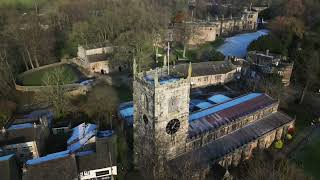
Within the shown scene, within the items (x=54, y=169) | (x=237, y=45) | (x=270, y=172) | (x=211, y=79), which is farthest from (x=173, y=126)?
(x=237, y=45)

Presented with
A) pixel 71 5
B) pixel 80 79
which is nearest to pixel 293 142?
pixel 80 79

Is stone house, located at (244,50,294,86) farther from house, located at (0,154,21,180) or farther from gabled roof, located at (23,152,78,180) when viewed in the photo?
house, located at (0,154,21,180)

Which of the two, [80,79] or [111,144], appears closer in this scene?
[111,144]

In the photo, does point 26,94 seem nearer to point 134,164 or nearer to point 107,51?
point 107,51

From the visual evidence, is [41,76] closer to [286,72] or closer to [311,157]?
[286,72]

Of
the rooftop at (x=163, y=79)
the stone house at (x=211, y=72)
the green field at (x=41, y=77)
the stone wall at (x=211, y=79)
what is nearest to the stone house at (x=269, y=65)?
the stone house at (x=211, y=72)

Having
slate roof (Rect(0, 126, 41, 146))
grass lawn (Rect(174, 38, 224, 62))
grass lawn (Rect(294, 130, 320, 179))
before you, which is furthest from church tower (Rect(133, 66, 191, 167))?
grass lawn (Rect(174, 38, 224, 62))

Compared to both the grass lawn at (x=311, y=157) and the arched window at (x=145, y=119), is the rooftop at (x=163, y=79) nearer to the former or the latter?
the arched window at (x=145, y=119)
